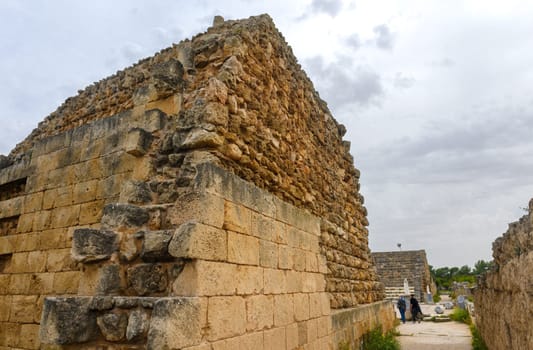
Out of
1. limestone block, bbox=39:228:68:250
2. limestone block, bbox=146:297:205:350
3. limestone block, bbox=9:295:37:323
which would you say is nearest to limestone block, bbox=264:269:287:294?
limestone block, bbox=146:297:205:350

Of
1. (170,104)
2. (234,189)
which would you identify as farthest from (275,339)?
(170,104)

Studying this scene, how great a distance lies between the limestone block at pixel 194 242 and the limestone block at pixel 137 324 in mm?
445

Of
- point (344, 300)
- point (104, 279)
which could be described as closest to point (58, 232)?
point (104, 279)

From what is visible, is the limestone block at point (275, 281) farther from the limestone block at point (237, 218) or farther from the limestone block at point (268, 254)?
the limestone block at point (237, 218)

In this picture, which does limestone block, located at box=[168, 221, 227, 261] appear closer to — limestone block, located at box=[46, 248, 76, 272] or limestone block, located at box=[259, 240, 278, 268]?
limestone block, located at box=[259, 240, 278, 268]

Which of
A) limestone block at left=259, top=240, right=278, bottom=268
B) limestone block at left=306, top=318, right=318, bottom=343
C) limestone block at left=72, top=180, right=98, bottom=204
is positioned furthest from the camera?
limestone block at left=72, top=180, right=98, bottom=204

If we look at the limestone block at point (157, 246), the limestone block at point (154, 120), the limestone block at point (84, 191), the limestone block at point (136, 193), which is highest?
the limestone block at point (154, 120)

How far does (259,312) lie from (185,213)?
1252 mm

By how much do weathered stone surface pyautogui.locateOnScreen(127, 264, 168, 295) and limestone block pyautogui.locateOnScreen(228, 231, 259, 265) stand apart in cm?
58

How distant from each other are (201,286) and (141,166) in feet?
5.29

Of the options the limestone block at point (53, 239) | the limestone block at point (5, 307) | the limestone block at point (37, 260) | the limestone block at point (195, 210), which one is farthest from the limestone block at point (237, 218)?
the limestone block at point (5, 307)

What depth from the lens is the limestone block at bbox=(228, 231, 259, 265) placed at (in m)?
3.31

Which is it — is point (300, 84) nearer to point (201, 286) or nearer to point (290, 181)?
point (290, 181)

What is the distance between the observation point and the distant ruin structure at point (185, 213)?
2869 millimetres
